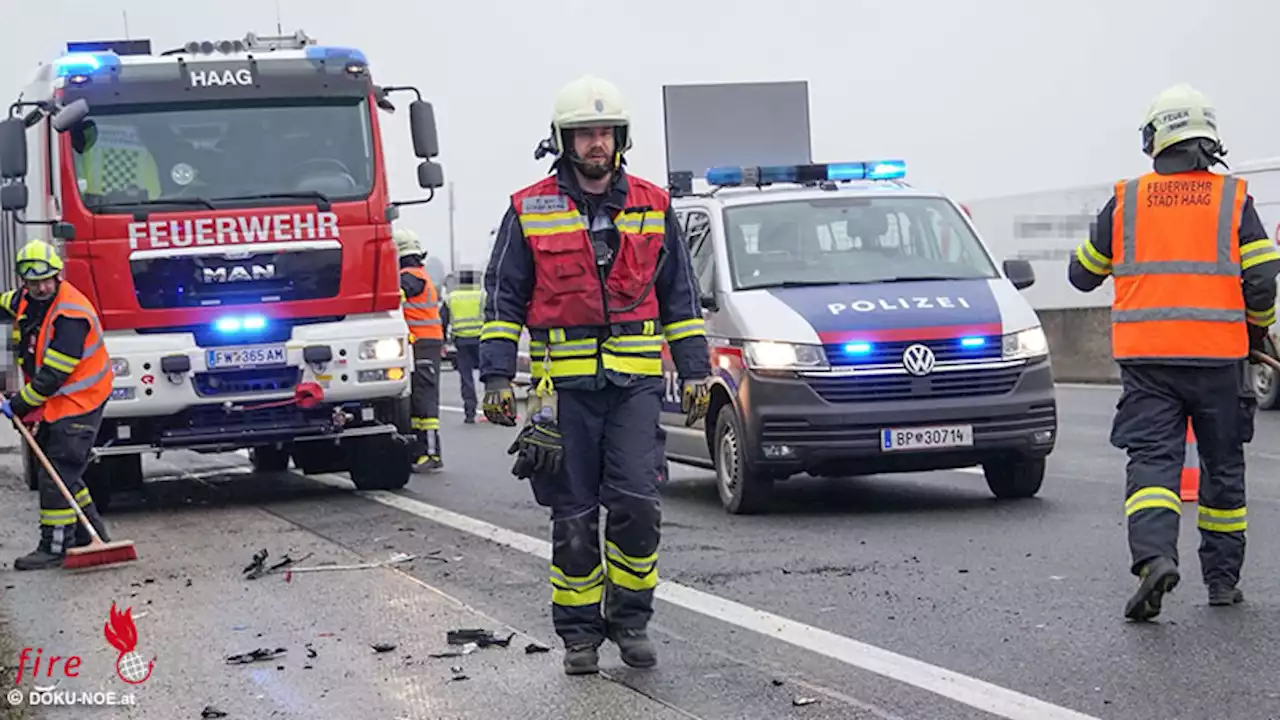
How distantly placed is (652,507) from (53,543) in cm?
464

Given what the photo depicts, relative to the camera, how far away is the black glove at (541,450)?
6453 mm

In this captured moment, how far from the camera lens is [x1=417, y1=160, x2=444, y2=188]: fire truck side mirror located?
42.2 feet

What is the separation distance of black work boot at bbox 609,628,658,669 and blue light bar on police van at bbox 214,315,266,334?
20.7 ft

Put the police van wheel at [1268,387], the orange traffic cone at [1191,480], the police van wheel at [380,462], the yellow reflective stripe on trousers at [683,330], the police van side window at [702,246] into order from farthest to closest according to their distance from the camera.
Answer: the police van wheel at [1268,387] → the police van wheel at [380,462] → the police van side window at [702,246] → the orange traffic cone at [1191,480] → the yellow reflective stripe on trousers at [683,330]

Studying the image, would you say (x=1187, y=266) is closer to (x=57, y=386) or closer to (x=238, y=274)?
(x=57, y=386)

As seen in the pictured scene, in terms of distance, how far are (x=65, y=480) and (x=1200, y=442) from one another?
5852 millimetres

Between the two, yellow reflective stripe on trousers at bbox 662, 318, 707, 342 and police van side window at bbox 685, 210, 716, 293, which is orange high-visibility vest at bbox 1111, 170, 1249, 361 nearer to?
yellow reflective stripe on trousers at bbox 662, 318, 707, 342

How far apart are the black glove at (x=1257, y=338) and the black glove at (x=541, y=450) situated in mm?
2795

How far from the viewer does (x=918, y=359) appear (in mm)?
10500

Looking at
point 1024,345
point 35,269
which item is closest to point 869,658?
point 1024,345

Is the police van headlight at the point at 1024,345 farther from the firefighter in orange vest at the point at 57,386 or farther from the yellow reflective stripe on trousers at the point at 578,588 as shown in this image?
the firefighter in orange vest at the point at 57,386

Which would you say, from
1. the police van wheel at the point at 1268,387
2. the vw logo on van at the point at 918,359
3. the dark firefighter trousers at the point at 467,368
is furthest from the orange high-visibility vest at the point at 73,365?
the police van wheel at the point at 1268,387

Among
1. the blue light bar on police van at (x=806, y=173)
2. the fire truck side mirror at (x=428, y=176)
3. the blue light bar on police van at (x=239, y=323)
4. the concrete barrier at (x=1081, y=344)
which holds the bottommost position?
the concrete barrier at (x=1081, y=344)

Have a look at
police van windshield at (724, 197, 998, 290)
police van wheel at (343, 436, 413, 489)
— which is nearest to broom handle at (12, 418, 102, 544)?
police van wheel at (343, 436, 413, 489)
